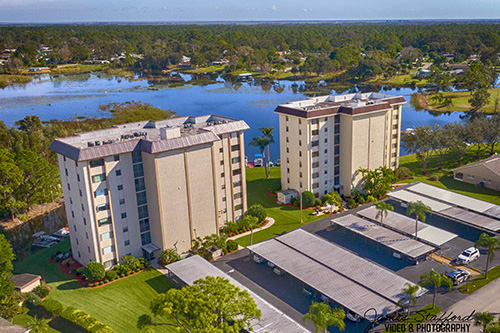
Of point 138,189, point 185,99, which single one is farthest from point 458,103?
point 138,189

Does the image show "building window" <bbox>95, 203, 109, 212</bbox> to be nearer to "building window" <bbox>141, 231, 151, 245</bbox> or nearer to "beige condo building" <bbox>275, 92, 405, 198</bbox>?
"building window" <bbox>141, 231, 151, 245</bbox>

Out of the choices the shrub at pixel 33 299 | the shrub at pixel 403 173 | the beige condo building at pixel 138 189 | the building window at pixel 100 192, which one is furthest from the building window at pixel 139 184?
the shrub at pixel 403 173

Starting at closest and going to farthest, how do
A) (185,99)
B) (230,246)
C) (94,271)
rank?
(94,271) → (230,246) → (185,99)

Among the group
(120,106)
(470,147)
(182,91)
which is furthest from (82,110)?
(470,147)

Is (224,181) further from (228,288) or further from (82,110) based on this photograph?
(82,110)

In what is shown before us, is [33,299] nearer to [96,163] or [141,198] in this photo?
[96,163]
